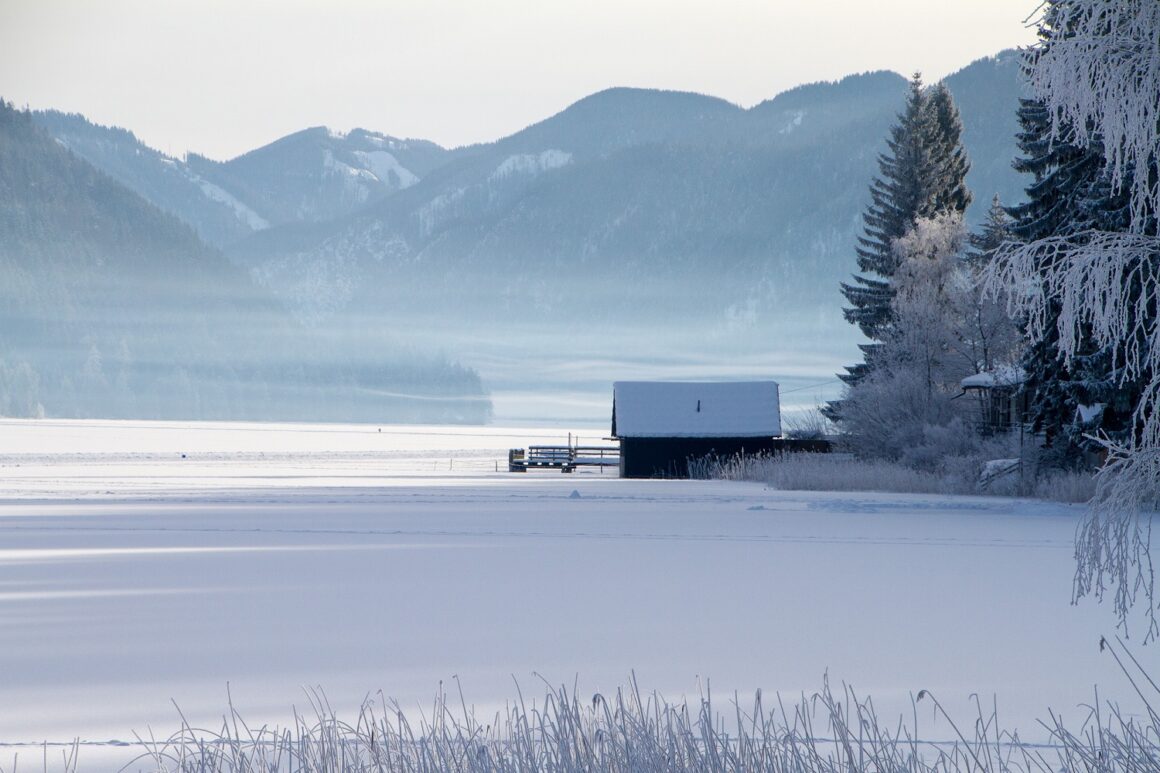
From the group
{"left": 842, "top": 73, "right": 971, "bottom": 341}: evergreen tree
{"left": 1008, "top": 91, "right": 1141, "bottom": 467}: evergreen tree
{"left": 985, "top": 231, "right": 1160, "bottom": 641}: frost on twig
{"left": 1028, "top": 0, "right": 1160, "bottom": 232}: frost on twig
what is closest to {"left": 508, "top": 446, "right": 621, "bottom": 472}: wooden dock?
{"left": 842, "top": 73, "right": 971, "bottom": 341}: evergreen tree

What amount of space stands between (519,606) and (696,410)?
41.7 metres

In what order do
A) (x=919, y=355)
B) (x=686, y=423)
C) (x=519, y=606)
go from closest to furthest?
(x=519, y=606), (x=919, y=355), (x=686, y=423)

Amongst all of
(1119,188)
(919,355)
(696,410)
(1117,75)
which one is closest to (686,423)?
(696,410)

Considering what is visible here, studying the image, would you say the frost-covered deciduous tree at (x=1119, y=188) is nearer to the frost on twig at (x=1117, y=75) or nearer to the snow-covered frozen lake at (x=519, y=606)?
the frost on twig at (x=1117, y=75)

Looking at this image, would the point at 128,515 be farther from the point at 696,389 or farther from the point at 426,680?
the point at 696,389

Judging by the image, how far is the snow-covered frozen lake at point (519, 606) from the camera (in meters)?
10.1

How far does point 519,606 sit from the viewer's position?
568 inches

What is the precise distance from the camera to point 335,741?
604 centimetres

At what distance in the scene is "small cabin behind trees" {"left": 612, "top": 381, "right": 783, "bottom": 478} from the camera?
177 ft

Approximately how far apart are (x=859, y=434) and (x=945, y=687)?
125 feet

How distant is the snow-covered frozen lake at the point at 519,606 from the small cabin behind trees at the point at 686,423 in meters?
22.8

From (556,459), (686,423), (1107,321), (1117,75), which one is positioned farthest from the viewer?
(556,459)

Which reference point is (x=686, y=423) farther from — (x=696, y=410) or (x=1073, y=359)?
(x=1073, y=359)

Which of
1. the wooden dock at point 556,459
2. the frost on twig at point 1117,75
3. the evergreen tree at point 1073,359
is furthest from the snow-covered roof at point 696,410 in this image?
the frost on twig at point 1117,75
